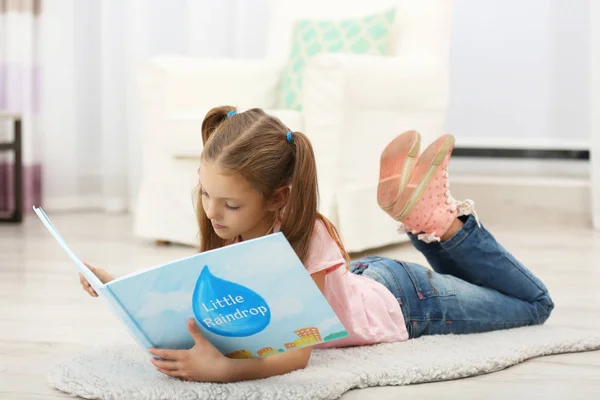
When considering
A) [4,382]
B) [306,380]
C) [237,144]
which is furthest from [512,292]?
[4,382]

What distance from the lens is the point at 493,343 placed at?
145cm

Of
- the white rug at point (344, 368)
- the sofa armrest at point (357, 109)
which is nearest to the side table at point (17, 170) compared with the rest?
the sofa armrest at point (357, 109)

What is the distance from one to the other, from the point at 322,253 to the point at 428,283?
1.06 ft

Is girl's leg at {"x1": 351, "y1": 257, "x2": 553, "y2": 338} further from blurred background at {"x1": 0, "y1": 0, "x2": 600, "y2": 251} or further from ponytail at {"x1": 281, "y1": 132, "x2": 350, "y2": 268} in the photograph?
blurred background at {"x1": 0, "y1": 0, "x2": 600, "y2": 251}

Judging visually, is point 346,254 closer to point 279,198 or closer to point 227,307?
point 279,198

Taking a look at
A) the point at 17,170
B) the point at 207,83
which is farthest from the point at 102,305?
the point at 17,170

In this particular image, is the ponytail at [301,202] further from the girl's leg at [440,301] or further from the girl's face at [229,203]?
the girl's leg at [440,301]

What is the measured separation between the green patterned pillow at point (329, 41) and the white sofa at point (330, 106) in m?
0.07

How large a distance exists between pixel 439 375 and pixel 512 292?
34 centimetres

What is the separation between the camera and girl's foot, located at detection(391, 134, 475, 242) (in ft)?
4.97

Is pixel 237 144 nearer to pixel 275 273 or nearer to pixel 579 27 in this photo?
pixel 275 273

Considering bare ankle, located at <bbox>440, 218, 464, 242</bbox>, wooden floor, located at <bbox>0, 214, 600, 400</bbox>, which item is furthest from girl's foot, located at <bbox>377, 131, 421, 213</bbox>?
wooden floor, located at <bbox>0, 214, 600, 400</bbox>

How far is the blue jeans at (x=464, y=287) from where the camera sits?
149 centimetres

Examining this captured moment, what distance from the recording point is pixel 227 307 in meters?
1.10
